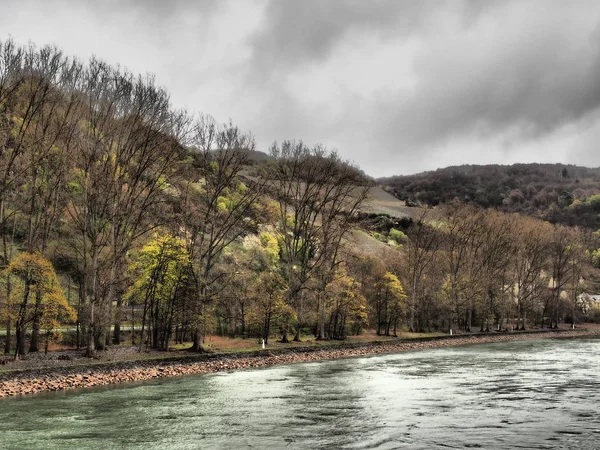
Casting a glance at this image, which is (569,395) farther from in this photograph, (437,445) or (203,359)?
(203,359)

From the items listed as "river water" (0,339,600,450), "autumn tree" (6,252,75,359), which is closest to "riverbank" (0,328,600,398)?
"river water" (0,339,600,450)

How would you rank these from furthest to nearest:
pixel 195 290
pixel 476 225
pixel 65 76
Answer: pixel 476 225
pixel 195 290
pixel 65 76

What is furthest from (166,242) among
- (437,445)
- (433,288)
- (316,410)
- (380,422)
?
(433,288)

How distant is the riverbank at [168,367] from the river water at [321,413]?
222cm

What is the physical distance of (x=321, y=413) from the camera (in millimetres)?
20031

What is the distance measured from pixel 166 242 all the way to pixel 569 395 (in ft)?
101

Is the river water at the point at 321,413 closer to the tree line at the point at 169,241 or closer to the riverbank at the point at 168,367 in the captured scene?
the riverbank at the point at 168,367

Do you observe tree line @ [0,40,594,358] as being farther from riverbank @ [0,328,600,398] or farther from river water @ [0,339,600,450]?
river water @ [0,339,600,450]

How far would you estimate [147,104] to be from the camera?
131ft

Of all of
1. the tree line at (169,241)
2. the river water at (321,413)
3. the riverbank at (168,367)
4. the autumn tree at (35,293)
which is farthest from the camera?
the tree line at (169,241)

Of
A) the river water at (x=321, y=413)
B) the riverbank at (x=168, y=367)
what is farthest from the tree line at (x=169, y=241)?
the river water at (x=321, y=413)

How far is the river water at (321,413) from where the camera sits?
49.7 ft

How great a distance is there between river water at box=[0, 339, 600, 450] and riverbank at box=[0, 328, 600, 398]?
2.22 meters

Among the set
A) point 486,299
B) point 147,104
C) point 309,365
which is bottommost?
point 309,365
